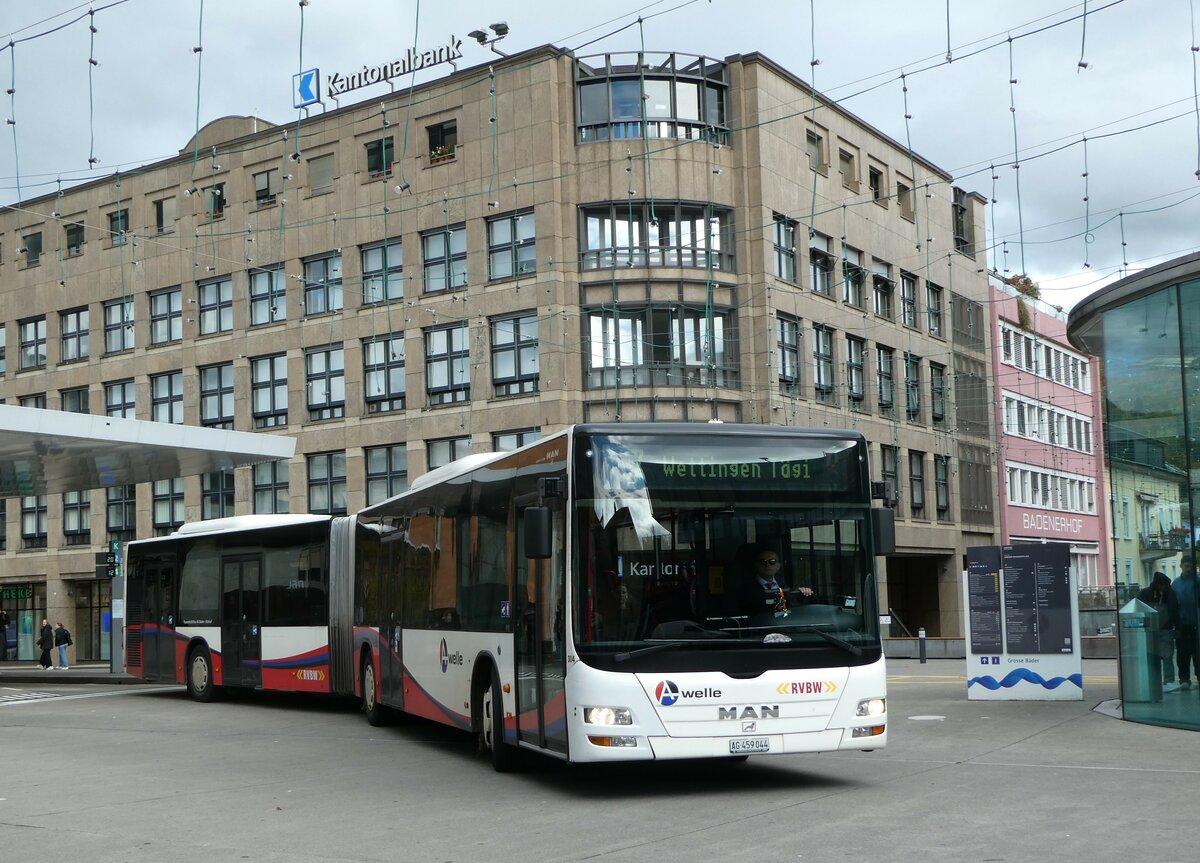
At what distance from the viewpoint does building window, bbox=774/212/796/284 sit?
139ft

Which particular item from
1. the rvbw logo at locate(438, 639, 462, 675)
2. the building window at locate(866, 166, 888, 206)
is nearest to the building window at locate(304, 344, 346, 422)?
the building window at locate(866, 166, 888, 206)

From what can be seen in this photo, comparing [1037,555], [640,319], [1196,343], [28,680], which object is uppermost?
[640,319]

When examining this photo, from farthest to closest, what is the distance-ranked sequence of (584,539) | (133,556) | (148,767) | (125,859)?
(133,556)
(148,767)
(584,539)
(125,859)

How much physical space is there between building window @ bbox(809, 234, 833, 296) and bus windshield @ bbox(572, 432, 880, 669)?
1309 inches

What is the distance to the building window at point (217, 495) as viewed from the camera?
48.2 meters

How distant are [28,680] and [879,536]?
99.5 ft

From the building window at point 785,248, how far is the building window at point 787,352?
1.18 meters

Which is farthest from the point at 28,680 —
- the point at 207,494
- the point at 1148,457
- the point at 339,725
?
the point at 1148,457

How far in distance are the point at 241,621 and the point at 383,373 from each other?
20.7m

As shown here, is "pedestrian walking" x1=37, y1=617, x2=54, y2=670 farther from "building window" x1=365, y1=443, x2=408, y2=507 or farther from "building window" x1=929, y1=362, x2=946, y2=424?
"building window" x1=929, y1=362, x2=946, y2=424

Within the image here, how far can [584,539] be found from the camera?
450 inches

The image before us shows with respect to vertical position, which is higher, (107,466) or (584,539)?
(107,466)

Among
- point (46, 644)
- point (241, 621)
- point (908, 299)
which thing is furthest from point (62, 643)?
point (908, 299)

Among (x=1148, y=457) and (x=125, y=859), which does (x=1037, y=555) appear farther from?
(x=125, y=859)
